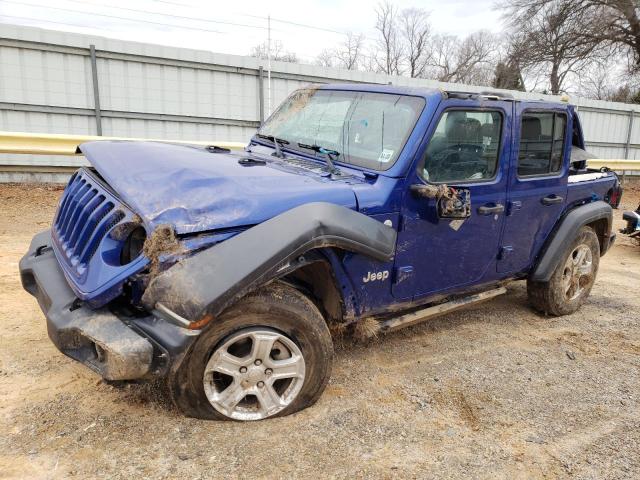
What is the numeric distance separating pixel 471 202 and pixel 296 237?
1643 millimetres

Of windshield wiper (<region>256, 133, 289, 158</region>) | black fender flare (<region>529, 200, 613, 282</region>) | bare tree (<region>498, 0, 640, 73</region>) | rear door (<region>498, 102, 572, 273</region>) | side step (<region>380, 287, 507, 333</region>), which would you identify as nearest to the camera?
side step (<region>380, 287, 507, 333</region>)

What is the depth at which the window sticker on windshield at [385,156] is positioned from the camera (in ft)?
11.0

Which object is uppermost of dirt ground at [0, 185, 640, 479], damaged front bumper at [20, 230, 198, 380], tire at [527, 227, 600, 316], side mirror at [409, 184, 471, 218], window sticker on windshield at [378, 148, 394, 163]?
window sticker on windshield at [378, 148, 394, 163]

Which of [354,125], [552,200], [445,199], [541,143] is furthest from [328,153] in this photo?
[552,200]

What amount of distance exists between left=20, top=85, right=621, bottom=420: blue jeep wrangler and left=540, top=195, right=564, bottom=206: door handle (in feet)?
0.05

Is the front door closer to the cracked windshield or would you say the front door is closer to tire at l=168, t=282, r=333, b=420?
the cracked windshield

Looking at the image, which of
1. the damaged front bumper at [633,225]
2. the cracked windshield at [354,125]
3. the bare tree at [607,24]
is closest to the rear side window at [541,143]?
the cracked windshield at [354,125]

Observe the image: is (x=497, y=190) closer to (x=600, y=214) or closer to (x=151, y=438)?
(x=600, y=214)

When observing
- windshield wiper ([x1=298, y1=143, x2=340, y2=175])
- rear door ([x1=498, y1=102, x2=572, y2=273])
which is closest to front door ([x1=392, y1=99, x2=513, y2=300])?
rear door ([x1=498, y1=102, x2=572, y2=273])

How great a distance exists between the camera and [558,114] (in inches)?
175

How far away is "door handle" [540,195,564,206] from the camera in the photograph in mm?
4297

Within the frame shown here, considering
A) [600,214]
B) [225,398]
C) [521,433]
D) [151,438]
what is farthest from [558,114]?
[151,438]

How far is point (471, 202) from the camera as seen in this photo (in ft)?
12.1

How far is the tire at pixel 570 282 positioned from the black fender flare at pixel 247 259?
2.64 metres
